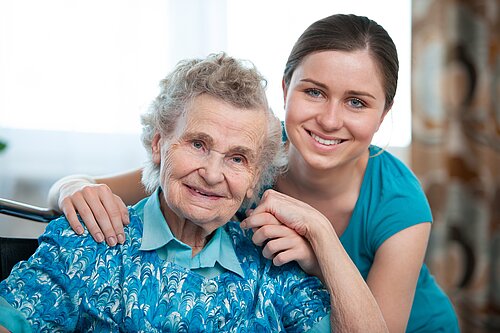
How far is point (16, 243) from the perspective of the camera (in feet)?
5.71

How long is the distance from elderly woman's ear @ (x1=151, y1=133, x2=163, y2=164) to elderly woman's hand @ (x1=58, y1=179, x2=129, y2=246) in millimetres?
141

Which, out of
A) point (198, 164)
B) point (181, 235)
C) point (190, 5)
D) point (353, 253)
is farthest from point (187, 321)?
point (190, 5)

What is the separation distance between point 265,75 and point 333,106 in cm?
160

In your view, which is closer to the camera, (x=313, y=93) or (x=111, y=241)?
(x=111, y=241)

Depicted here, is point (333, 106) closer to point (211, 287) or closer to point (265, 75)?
point (211, 287)

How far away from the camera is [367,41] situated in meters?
1.86

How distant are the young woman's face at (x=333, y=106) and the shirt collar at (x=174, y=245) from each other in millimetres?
422

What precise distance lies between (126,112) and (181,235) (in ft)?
5.62

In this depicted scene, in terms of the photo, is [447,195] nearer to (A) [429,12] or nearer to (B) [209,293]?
(A) [429,12]

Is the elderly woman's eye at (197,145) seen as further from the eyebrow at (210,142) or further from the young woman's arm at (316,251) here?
the young woman's arm at (316,251)

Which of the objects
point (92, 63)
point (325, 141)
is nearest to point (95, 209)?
point (325, 141)

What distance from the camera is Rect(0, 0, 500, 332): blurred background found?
3.08 metres

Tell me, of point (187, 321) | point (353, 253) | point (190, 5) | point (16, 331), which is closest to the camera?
point (16, 331)

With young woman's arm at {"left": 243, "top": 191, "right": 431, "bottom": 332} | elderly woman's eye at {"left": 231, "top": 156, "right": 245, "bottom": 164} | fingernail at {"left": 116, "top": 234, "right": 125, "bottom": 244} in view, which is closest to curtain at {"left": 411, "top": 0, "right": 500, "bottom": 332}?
young woman's arm at {"left": 243, "top": 191, "right": 431, "bottom": 332}
